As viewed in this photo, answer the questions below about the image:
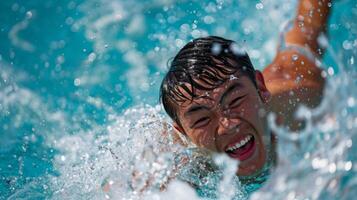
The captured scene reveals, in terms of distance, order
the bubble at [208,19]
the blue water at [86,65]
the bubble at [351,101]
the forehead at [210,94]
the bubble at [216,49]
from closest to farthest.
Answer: the bubble at [351,101] → the forehead at [210,94] → the bubble at [216,49] → the blue water at [86,65] → the bubble at [208,19]

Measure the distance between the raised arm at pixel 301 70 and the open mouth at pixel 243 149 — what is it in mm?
467

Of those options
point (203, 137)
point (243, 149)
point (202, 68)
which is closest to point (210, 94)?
point (202, 68)

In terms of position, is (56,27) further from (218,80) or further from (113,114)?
(218,80)

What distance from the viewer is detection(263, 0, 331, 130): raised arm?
13.0 feet

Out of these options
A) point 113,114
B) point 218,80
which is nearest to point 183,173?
point 218,80

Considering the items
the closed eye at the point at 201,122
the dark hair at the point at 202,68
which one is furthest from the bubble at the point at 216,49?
the closed eye at the point at 201,122

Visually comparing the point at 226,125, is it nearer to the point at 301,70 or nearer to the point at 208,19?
the point at 301,70

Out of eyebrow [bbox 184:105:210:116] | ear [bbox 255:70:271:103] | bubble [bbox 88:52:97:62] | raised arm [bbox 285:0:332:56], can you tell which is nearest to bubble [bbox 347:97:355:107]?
ear [bbox 255:70:271:103]

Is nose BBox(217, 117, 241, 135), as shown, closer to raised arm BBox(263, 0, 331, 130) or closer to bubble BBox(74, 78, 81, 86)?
raised arm BBox(263, 0, 331, 130)

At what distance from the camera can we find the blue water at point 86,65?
538cm

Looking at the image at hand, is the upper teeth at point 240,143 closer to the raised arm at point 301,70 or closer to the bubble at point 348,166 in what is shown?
the raised arm at point 301,70

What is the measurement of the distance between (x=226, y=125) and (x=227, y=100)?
0.51 ft

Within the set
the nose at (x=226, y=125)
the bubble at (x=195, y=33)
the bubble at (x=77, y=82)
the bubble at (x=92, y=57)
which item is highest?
the bubble at (x=195, y=33)

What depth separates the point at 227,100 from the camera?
130 inches
